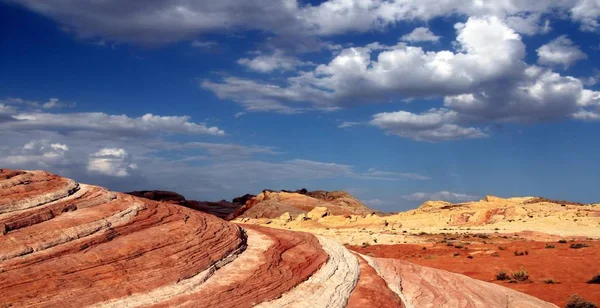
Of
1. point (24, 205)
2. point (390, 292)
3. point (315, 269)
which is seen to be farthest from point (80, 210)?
point (390, 292)

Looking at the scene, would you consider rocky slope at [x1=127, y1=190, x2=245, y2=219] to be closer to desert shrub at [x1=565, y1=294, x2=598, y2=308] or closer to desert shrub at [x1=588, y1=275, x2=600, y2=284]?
desert shrub at [x1=588, y1=275, x2=600, y2=284]

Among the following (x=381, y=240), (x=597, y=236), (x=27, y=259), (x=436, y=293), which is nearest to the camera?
(x=27, y=259)

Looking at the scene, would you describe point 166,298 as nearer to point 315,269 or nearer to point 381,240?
point 315,269

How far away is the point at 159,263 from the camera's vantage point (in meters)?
10.8

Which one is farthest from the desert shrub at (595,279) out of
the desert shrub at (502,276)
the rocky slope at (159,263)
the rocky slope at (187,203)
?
the rocky slope at (187,203)

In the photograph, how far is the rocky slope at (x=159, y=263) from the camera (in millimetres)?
9320

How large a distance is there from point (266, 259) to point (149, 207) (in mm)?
3828

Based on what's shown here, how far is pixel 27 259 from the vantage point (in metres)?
9.40

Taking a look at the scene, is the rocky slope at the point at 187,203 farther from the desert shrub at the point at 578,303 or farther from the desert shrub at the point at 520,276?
the desert shrub at the point at 578,303

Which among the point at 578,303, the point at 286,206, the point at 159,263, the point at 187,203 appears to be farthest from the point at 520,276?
the point at 187,203

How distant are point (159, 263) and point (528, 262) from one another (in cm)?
2692

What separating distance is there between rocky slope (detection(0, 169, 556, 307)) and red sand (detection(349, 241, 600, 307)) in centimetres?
812

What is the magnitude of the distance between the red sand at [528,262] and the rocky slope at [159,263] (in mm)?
8116

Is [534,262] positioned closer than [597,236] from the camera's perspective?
Yes
